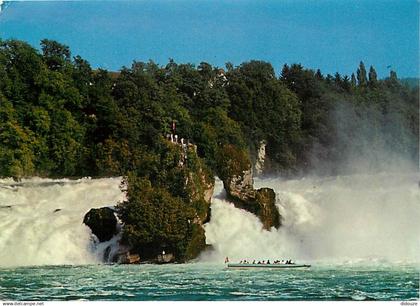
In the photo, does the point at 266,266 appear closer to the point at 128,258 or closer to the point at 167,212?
the point at 167,212

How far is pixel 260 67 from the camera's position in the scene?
10195mm

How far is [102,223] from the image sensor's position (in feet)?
30.2

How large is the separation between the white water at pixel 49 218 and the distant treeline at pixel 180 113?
186 millimetres

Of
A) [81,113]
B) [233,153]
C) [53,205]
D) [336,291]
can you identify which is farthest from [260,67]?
[336,291]

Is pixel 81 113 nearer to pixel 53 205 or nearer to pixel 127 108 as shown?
pixel 127 108

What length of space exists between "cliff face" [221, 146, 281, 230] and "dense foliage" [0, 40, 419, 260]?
4.0 inches

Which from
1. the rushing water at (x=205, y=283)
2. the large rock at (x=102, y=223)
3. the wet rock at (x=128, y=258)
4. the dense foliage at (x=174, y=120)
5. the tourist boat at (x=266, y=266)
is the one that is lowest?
the rushing water at (x=205, y=283)

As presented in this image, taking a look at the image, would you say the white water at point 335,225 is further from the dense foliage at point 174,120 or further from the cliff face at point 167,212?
the dense foliage at point 174,120

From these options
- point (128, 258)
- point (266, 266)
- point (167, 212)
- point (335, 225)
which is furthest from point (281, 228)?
point (128, 258)

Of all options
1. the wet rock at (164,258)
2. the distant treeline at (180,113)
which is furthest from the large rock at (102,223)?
the distant treeline at (180,113)

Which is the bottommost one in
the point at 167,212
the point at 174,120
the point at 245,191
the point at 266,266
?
the point at 266,266

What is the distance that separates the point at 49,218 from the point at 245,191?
232 cm

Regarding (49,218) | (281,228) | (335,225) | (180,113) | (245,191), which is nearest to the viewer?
(49,218)

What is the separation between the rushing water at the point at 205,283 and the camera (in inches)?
286
